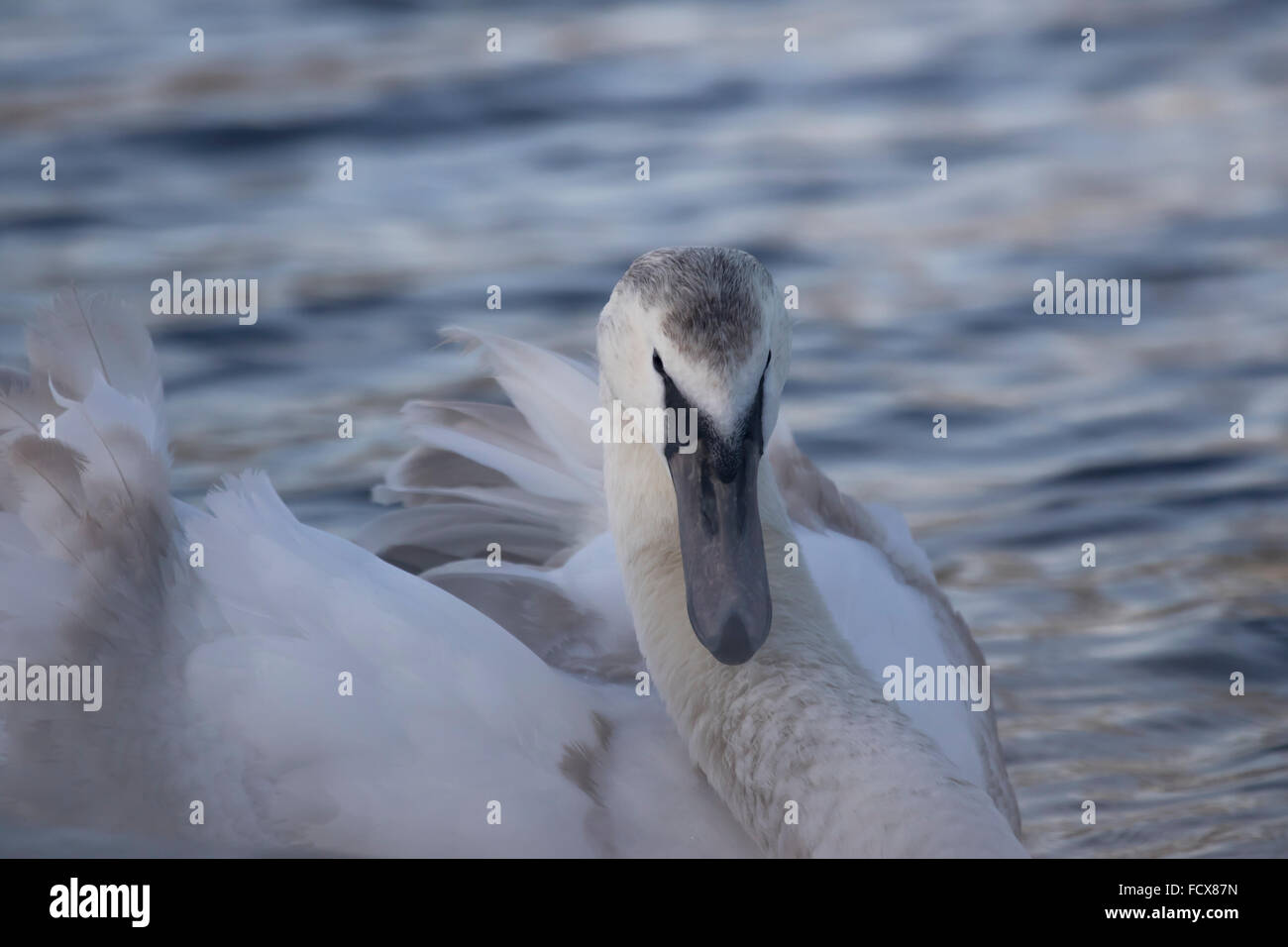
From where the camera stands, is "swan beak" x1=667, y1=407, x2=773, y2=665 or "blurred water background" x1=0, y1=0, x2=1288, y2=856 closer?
"swan beak" x1=667, y1=407, x2=773, y2=665

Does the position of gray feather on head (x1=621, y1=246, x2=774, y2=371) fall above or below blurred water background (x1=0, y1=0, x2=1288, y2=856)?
below

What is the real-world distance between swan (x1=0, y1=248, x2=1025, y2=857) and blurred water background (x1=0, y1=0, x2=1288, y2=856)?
111 cm

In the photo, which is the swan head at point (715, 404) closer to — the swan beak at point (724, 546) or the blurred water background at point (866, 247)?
the swan beak at point (724, 546)

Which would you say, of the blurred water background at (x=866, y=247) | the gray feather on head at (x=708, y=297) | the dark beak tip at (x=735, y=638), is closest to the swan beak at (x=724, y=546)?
the dark beak tip at (x=735, y=638)

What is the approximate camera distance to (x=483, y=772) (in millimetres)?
Result: 3490

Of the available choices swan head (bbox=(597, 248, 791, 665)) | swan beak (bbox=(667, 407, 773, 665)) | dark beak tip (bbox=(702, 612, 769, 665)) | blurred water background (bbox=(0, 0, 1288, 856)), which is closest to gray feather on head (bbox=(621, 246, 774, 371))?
swan head (bbox=(597, 248, 791, 665))

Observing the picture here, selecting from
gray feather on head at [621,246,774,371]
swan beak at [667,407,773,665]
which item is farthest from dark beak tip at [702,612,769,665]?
gray feather on head at [621,246,774,371]

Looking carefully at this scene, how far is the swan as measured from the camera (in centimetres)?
336

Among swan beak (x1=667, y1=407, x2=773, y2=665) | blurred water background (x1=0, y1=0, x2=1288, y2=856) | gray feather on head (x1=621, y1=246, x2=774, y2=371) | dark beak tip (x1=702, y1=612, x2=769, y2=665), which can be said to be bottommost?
dark beak tip (x1=702, y1=612, x2=769, y2=665)

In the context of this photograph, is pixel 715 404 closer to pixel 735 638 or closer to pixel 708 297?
pixel 708 297

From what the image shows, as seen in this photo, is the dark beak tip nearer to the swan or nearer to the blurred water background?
the swan

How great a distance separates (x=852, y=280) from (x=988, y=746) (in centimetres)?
323
